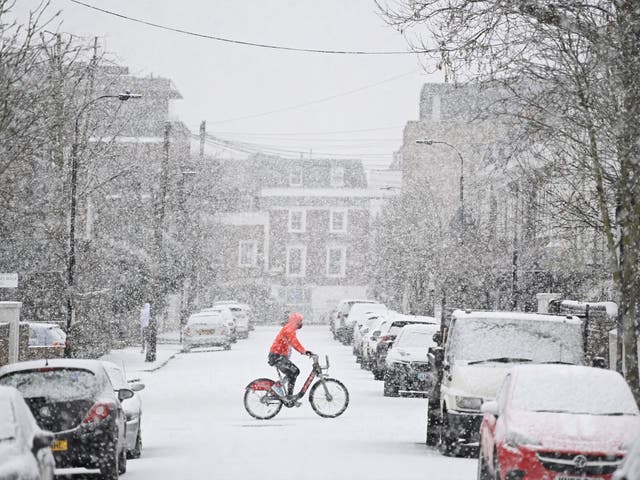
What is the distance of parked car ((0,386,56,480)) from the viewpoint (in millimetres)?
9305

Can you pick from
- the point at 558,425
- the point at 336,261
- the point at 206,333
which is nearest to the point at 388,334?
the point at 206,333

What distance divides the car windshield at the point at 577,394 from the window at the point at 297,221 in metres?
85.8

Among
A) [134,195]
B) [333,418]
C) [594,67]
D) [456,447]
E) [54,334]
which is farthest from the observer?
[134,195]

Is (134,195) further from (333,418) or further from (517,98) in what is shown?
(517,98)

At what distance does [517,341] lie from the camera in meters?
18.1

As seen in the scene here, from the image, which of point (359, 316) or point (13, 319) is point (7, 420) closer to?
point (13, 319)

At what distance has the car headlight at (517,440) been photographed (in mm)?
12242

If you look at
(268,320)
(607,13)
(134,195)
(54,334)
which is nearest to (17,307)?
(54,334)

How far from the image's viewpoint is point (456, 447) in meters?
18.0

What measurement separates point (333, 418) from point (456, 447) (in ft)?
20.5

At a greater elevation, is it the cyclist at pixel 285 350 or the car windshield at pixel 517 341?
the car windshield at pixel 517 341

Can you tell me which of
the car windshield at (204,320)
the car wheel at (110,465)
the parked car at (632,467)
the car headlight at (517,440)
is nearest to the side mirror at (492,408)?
the car headlight at (517,440)

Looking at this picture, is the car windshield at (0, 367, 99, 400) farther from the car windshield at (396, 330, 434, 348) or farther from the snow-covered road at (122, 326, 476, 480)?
the car windshield at (396, 330, 434, 348)

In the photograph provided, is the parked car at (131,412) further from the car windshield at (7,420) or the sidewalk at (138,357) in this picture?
the sidewalk at (138,357)
